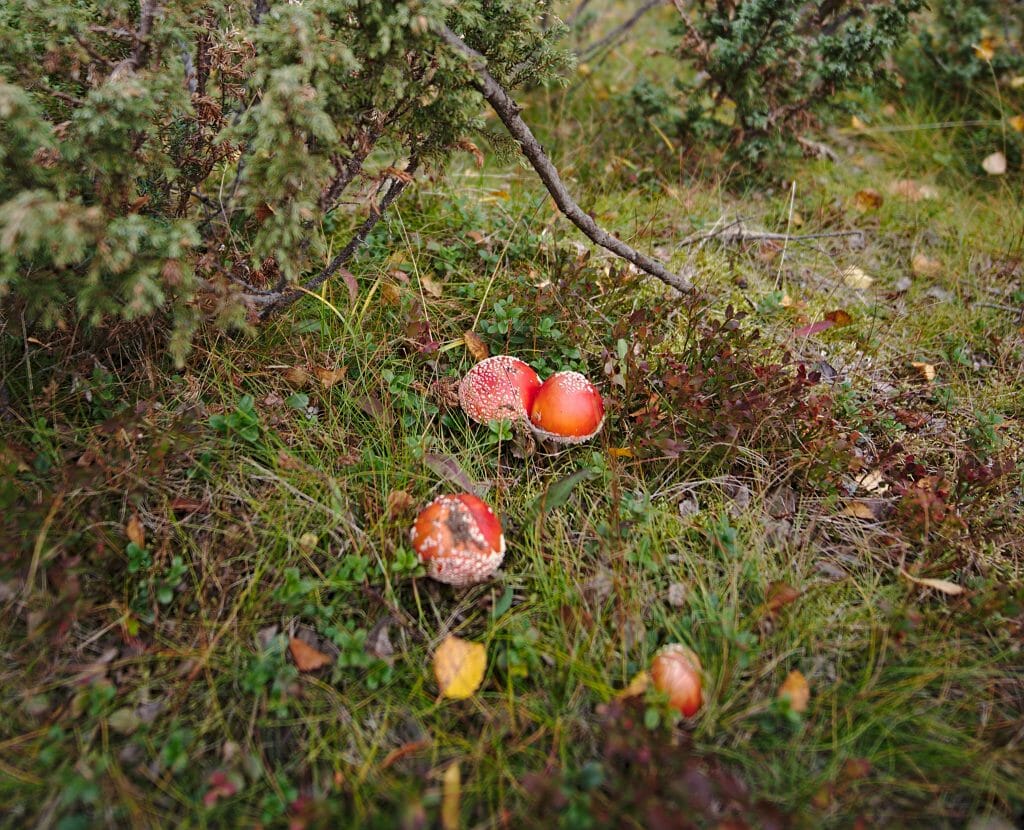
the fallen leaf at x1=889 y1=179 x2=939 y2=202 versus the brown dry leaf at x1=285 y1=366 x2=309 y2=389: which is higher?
the fallen leaf at x1=889 y1=179 x2=939 y2=202

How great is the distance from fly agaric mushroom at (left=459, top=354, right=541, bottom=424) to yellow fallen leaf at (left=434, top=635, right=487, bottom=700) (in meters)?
0.84

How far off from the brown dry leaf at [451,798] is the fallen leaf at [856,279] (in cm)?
304

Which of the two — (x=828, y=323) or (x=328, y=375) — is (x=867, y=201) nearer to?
(x=828, y=323)

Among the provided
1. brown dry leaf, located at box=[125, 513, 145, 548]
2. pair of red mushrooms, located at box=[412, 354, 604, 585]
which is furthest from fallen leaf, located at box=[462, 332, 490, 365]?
brown dry leaf, located at box=[125, 513, 145, 548]

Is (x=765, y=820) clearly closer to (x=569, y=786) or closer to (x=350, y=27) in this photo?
(x=569, y=786)

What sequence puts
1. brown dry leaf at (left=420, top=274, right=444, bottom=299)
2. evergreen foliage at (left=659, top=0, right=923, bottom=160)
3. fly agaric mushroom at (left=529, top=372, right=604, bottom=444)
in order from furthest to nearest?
1. evergreen foliage at (left=659, top=0, right=923, bottom=160)
2. brown dry leaf at (left=420, top=274, right=444, bottom=299)
3. fly agaric mushroom at (left=529, top=372, right=604, bottom=444)

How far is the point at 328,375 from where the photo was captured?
2553mm

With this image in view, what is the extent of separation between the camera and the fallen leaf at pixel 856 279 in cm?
352

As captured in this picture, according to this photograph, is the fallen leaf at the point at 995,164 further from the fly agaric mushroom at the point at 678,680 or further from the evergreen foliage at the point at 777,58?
the fly agaric mushroom at the point at 678,680

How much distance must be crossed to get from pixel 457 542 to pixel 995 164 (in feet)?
14.3

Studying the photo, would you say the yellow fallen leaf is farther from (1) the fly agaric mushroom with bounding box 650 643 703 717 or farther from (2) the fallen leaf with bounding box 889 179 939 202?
(2) the fallen leaf with bounding box 889 179 939 202

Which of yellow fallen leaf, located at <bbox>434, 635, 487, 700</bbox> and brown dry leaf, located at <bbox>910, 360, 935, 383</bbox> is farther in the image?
brown dry leaf, located at <bbox>910, 360, 935, 383</bbox>

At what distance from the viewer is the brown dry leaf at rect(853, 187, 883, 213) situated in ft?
13.0

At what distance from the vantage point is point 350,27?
208 centimetres
